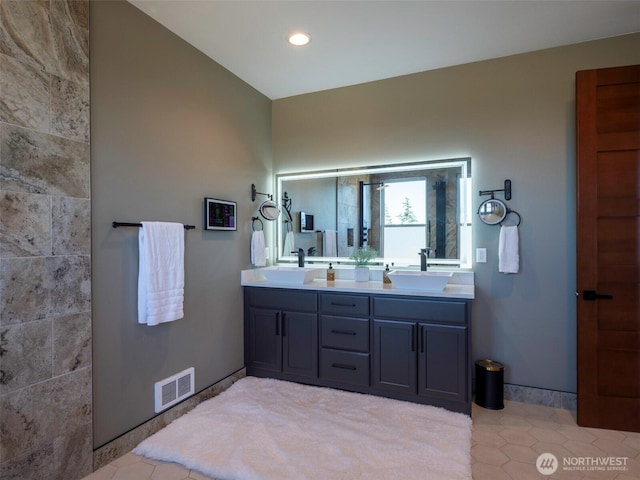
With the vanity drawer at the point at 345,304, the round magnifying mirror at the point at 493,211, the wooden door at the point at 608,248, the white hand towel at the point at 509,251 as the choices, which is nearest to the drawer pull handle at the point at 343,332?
the vanity drawer at the point at 345,304

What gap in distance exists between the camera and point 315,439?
218cm

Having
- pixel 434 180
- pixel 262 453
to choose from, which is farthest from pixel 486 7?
Result: pixel 262 453

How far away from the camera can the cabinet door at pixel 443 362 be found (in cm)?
248

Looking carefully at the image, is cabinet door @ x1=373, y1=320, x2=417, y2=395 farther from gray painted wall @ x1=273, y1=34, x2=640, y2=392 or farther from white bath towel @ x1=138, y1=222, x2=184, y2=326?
white bath towel @ x1=138, y1=222, x2=184, y2=326

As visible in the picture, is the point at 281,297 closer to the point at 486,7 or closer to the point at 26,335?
the point at 26,335

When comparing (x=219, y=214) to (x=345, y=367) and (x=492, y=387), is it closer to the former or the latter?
(x=345, y=367)

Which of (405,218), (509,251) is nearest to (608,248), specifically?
(509,251)

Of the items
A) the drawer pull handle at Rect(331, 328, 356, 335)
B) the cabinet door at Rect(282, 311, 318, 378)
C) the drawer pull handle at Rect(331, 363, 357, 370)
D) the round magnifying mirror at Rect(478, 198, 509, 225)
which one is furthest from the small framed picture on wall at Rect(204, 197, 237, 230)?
the round magnifying mirror at Rect(478, 198, 509, 225)

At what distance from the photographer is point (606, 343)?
92.3 inches

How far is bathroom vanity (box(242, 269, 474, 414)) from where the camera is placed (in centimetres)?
252

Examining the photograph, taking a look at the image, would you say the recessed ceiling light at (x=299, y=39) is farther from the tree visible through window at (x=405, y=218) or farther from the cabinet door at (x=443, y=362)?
the cabinet door at (x=443, y=362)

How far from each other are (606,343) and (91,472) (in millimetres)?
3232

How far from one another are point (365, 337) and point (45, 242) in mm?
2139

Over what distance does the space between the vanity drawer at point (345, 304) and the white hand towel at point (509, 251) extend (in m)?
1.08
